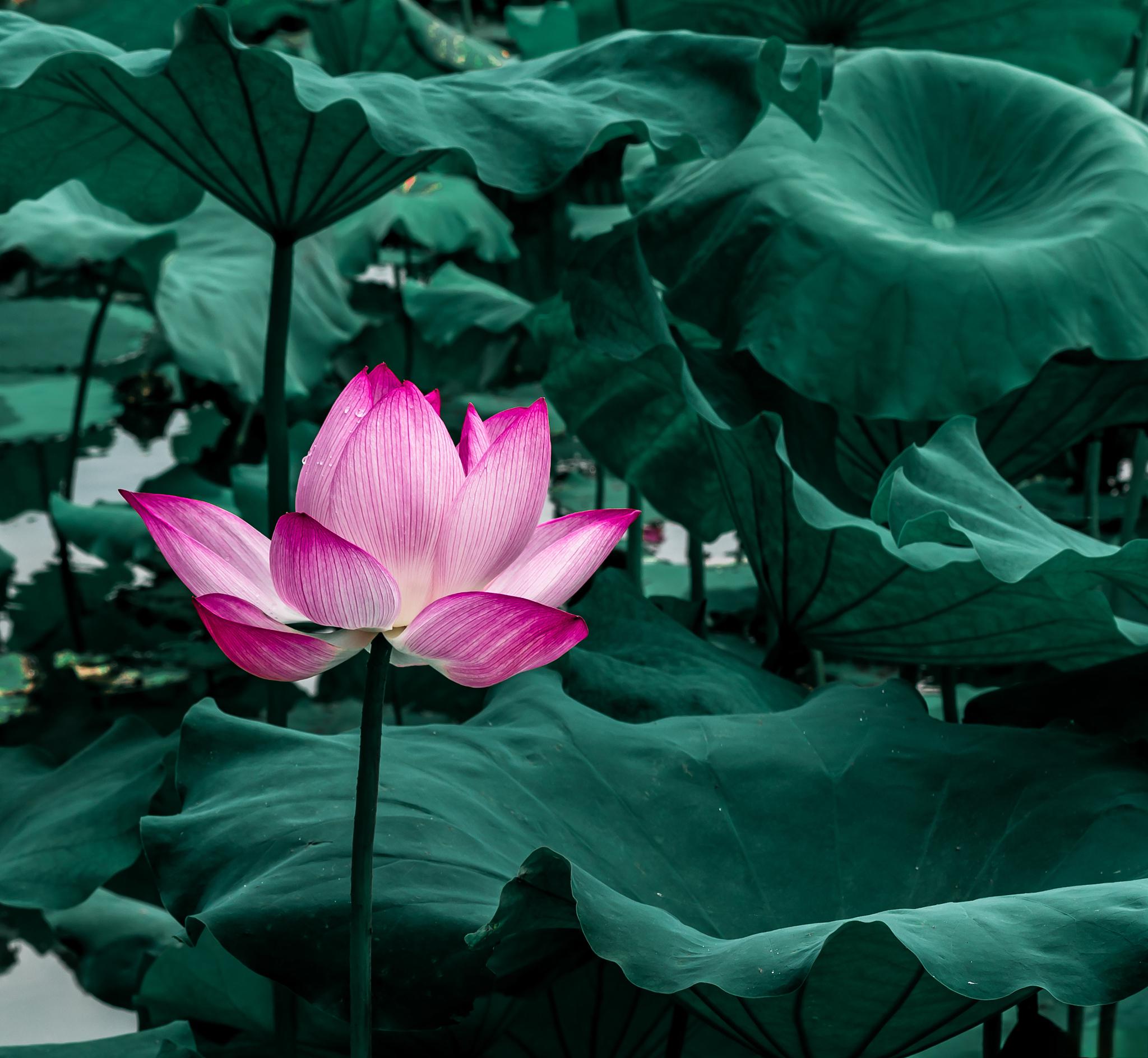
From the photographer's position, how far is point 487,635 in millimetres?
386

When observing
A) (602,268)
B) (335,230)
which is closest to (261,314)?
(335,230)

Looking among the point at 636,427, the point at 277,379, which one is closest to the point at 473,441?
the point at 277,379

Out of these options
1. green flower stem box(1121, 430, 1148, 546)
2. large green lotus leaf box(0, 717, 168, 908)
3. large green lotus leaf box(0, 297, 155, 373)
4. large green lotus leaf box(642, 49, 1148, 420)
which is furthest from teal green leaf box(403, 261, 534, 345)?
large green lotus leaf box(0, 297, 155, 373)

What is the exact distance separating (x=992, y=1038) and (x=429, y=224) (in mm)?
2520

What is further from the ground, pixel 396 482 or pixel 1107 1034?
pixel 396 482

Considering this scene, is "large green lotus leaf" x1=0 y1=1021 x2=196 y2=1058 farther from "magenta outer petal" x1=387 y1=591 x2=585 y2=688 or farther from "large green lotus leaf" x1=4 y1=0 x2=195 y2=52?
"large green lotus leaf" x1=4 y1=0 x2=195 y2=52

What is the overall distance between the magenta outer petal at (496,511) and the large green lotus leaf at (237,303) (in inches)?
61.1

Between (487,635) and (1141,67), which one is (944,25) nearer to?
(1141,67)

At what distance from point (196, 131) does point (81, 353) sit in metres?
2.74

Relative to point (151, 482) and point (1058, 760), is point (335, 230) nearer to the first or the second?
point (151, 482)

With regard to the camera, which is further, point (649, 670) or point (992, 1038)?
point (649, 670)

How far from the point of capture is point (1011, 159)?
1.30m

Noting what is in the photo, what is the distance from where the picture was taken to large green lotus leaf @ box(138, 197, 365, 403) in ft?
6.62

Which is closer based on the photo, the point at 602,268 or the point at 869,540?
the point at 869,540
